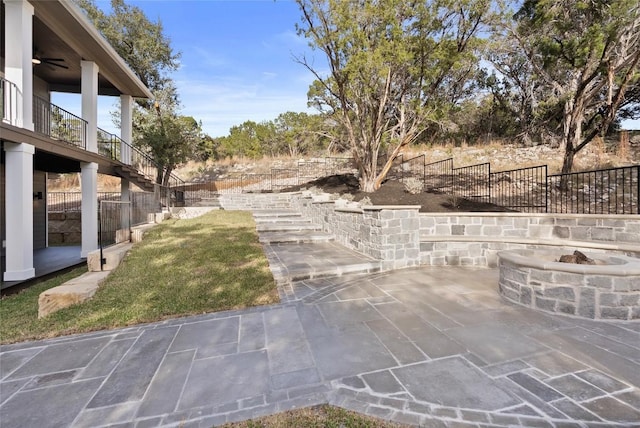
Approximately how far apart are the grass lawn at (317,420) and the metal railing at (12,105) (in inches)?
301

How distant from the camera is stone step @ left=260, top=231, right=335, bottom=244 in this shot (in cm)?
694

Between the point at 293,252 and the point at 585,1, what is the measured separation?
33.5 feet

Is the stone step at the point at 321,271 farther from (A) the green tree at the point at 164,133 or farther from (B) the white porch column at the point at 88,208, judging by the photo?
(A) the green tree at the point at 164,133

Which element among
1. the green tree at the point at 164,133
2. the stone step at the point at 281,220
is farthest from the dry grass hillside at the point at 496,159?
the stone step at the point at 281,220

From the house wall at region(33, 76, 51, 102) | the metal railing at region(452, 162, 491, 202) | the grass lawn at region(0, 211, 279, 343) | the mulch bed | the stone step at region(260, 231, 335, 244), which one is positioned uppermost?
the house wall at region(33, 76, 51, 102)

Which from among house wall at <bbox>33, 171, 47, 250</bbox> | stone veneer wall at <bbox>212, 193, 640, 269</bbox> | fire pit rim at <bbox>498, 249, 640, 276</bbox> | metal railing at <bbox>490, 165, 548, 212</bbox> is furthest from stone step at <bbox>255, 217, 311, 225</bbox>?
house wall at <bbox>33, 171, 47, 250</bbox>

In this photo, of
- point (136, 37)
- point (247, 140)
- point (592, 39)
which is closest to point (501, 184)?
point (592, 39)

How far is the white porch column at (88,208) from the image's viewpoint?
321 inches

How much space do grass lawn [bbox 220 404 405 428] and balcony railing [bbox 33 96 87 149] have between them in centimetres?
967

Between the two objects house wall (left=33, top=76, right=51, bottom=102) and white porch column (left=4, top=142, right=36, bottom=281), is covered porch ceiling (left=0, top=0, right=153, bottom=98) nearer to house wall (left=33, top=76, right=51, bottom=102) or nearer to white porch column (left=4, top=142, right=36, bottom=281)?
house wall (left=33, top=76, right=51, bottom=102)

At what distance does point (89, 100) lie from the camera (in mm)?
8398

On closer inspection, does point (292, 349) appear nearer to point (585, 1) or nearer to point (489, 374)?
point (489, 374)

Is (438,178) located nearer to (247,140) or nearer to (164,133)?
(164,133)

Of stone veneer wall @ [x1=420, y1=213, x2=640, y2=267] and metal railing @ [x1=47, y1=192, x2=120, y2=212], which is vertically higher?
metal railing @ [x1=47, y1=192, x2=120, y2=212]
